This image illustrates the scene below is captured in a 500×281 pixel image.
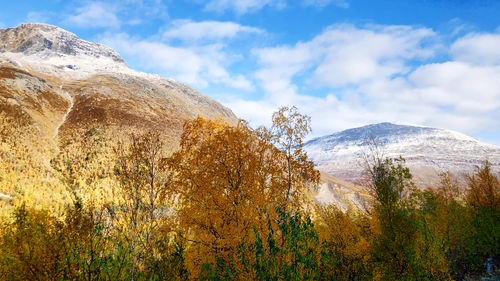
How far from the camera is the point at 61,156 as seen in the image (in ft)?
146

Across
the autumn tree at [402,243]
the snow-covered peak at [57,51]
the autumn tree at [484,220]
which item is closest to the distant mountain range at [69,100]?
the snow-covered peak at [57,51]

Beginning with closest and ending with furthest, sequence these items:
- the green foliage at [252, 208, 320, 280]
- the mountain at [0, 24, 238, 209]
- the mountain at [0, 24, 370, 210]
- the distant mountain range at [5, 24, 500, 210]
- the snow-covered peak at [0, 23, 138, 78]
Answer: the green foliage at [252, 208, 320, 280] < the mountain at [0, 24, 238, 209] < the mountain at [0, 24, 370, 210] < the distant mountain range at [5, 24, 500, 210] < the snow-covered peak at [0, 23, 138, 78]

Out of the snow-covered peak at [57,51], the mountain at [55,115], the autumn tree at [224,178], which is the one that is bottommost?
the autumn tree at [224,178]

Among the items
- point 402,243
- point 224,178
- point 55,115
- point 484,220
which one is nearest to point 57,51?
point 55,115

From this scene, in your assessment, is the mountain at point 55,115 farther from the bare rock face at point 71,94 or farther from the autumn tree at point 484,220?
the autumn tree at point 484,220

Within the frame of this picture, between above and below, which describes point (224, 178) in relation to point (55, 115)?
below

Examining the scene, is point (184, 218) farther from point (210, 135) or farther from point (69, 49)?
point (69, 49)

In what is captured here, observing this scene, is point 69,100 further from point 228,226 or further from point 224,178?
point 228,226

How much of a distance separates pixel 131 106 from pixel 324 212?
83065 mm

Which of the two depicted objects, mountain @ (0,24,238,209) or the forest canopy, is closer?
the forest canopy

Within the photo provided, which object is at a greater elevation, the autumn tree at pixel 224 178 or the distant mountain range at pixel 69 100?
the distant mountain range at pixel 69 100

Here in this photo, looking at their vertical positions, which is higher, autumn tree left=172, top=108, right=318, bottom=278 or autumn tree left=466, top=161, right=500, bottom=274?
autumn tree left=172, top=108, right=318, bottom=278

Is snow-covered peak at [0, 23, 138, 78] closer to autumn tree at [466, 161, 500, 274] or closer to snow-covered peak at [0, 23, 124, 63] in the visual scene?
snow-covered peak at [0, 23, 124, 63]

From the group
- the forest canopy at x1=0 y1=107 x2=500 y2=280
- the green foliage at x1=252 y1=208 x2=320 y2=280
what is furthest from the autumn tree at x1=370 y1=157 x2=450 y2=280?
Result: the green foliage at x1=252 y1=208 x2=320 y2=280
